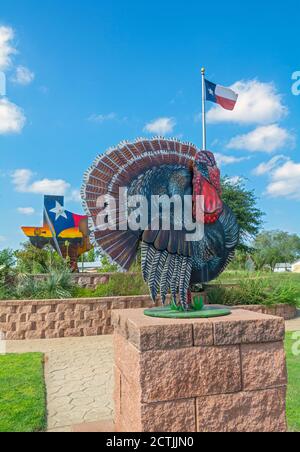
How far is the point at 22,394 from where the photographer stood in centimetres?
418

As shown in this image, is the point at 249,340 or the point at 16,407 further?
the point at 16,407

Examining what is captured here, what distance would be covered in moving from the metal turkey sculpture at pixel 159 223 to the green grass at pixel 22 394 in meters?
1.82

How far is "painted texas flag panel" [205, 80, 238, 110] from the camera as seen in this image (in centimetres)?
740

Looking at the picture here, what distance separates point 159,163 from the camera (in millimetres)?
3207

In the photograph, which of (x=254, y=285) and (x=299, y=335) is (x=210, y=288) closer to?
→ (x=254, y=285)

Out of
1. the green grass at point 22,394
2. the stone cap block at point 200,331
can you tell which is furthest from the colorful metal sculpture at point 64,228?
the stone cap block at point 200,331

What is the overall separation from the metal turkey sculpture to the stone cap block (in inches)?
15.8

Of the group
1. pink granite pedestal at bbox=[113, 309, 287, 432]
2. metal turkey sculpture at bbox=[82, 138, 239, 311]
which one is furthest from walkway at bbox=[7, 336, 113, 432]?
metal turkey sculpture at bbox=[82, 138, 239, 311]

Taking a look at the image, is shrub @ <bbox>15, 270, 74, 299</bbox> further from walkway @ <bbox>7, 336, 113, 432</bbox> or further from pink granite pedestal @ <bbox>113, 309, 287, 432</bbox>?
pink granite pedestal @ <bbox>113, 309, 287, 432</bbox>

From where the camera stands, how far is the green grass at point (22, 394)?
3389mm

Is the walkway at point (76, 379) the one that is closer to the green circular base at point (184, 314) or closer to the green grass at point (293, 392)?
the green circular base at point (184, 314)

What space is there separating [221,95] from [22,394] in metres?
6.47
